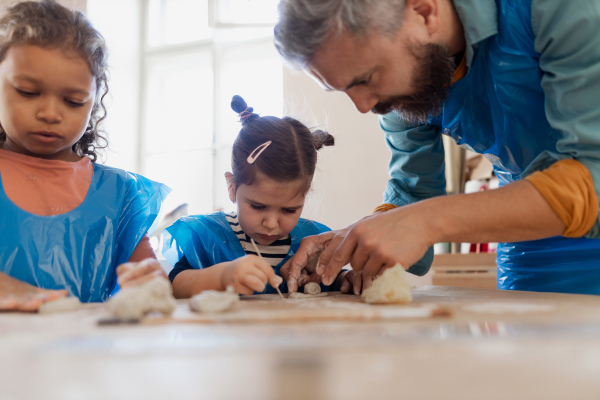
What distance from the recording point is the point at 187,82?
399 centimetres

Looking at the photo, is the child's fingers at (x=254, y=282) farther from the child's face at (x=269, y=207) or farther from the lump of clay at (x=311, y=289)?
the child's face at (x=269, y=207)

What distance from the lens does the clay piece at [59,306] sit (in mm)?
712

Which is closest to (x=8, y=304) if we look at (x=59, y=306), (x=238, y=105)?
(x=59, y=306)

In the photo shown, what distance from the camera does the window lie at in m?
3.68

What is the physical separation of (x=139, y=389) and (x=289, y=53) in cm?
82

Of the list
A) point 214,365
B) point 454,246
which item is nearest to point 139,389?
point 214,365

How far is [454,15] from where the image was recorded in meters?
1.04

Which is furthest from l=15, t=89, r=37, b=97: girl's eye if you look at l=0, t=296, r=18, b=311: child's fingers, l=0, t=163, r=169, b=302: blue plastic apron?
l=0, t=296, r=18, b=311: child's fingers

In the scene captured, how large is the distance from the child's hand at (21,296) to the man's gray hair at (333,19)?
631 mm

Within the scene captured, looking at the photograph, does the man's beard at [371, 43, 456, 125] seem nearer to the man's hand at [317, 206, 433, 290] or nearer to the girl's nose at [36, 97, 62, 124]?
the man's hand at [317, 206, 433, 290]

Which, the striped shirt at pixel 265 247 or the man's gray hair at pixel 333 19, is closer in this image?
the man's gray hair at pixel 333 19

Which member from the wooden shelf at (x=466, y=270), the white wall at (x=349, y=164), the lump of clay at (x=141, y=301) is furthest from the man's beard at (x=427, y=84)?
the white wall at (x=349, y=164)

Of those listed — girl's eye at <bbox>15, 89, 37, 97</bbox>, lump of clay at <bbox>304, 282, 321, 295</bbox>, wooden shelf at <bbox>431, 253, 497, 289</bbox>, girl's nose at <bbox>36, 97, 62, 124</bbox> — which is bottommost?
wooden shelf at <bbox>431, 253, 497, 289</bbox>

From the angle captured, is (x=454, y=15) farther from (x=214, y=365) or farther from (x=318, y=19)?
(x=214, y=365)
